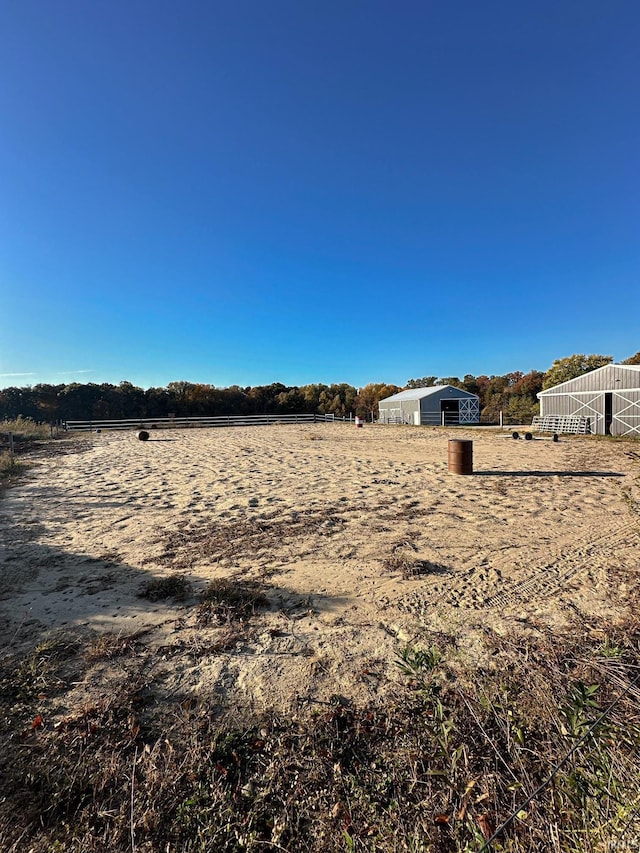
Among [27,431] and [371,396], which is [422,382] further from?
[27,431]

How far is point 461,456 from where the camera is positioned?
929 centimetres

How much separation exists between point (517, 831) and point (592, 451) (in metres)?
16.4

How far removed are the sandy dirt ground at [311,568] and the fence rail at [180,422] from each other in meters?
26.7

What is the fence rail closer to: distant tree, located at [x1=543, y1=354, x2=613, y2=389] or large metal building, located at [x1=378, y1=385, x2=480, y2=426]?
large metal building, located at [x1=378, y1=385, x2=480, y2=426]

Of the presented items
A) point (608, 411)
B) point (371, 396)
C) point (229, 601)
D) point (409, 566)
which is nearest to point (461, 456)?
point (409, 566)

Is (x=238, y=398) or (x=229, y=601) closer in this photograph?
(x=229, y=601)

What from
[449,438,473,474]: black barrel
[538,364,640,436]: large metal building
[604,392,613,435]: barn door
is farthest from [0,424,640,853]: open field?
[604,392,613,435]: barn door

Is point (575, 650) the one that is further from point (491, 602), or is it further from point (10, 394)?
point (10, 394)

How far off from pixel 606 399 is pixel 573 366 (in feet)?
115

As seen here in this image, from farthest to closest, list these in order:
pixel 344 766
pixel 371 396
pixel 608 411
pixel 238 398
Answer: pixel 371 396, pixel 238 398, pixel 608 411, pixel 344 766

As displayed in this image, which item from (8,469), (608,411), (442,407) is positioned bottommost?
(8,469)

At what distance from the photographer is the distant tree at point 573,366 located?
51375 millimetres

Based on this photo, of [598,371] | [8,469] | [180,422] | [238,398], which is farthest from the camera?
[238,398]

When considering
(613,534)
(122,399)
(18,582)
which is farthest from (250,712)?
(122,399)
